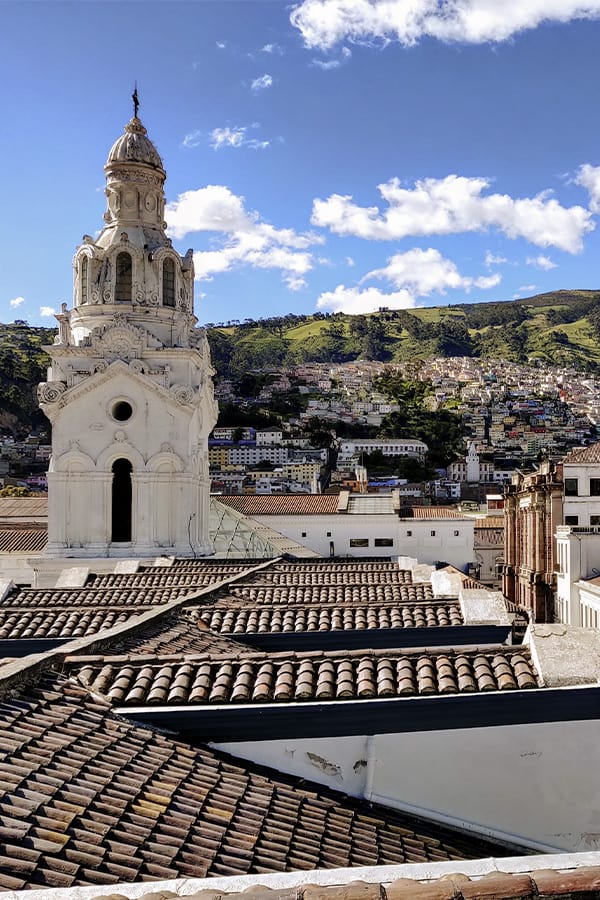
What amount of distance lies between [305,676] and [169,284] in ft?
63.0

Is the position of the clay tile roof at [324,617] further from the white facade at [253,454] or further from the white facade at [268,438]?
the white facade at [268,438]

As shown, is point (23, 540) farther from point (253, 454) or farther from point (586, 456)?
point (253, 454)

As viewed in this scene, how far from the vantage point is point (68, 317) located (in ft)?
78.7

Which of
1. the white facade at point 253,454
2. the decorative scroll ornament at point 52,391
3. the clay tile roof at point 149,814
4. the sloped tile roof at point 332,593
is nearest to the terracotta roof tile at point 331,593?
the sloped tile roof at point 332,593

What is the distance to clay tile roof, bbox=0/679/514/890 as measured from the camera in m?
3.86

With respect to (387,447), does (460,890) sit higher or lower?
lower

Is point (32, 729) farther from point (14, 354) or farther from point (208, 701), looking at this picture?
point (14, 354)

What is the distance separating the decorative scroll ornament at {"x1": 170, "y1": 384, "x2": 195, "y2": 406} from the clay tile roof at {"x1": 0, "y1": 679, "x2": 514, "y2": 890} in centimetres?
1753

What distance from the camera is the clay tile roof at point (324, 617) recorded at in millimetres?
9484

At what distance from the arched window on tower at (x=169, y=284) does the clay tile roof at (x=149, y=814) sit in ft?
62.0

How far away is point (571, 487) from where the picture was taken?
3475 cm

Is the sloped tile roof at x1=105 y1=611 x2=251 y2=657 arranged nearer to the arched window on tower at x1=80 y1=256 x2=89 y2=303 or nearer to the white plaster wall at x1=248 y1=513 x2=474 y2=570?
the arched window on tower at x1=80 y1=256 x2=89 y2=303

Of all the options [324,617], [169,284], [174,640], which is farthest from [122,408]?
[174,640]

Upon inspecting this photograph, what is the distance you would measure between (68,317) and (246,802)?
2073 centimetres
